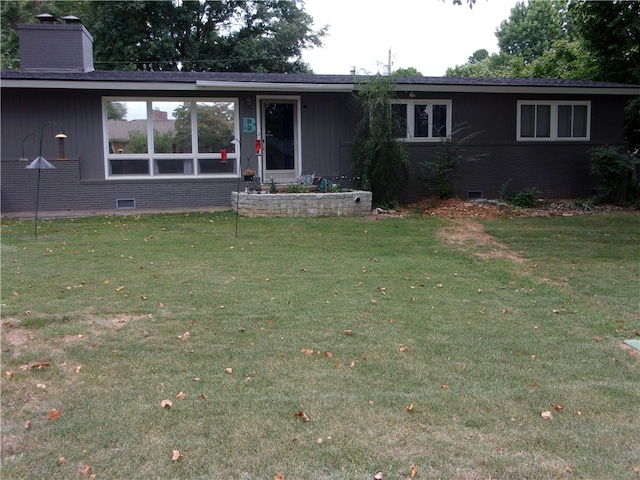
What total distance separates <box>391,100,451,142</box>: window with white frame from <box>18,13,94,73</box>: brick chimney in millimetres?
8396

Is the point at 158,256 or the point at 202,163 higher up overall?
the point at 202,163

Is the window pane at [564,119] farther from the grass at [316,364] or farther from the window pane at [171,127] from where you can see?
the window pane at [171,127]

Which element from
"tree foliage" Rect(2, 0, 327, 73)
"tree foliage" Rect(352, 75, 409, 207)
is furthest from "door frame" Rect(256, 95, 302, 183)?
"tree foliage" Rect(2, 0, 327, 73)

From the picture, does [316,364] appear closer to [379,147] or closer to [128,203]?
[379,147]

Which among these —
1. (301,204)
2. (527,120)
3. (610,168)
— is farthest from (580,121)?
(301,204)

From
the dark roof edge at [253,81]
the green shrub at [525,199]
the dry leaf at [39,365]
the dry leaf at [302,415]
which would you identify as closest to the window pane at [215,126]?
the dark roof edge at [253,81]

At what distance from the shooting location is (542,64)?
82.5 feet

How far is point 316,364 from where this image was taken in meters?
4.58

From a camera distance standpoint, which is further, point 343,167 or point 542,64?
point 542,64

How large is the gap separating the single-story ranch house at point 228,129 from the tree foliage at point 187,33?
12.8 m

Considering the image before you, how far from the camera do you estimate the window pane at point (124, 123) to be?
1374 centimetres

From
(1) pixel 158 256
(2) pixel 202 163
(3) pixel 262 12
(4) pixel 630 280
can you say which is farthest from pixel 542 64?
(1) pixel 158 256

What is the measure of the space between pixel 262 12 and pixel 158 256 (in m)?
24.4

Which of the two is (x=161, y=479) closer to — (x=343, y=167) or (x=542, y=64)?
(x=343, y=167)
